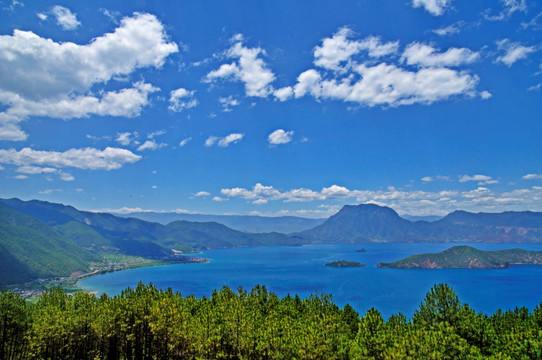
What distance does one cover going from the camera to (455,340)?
82.5 ft

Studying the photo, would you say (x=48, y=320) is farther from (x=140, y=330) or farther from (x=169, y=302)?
(x=169, y=302)

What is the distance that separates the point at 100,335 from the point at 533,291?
227 meters

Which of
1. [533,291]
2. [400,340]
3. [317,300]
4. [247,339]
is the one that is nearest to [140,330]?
[247,339]

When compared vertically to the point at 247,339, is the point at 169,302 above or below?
above

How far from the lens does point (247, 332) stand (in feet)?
99.0

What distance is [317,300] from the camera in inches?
1662

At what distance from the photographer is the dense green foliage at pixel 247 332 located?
25.1m

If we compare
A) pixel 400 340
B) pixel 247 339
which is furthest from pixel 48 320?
pixel 400 340

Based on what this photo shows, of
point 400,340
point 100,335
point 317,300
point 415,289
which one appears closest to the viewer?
point 400,340

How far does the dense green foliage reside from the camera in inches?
988

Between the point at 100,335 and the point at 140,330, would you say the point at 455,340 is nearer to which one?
the point at 140,330

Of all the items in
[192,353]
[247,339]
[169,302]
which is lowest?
[192,353]

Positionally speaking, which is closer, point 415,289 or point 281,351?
point 281,351

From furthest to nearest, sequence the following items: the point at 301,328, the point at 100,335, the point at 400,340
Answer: the point at 100,335, the point at 301,328, the point at 400,340
